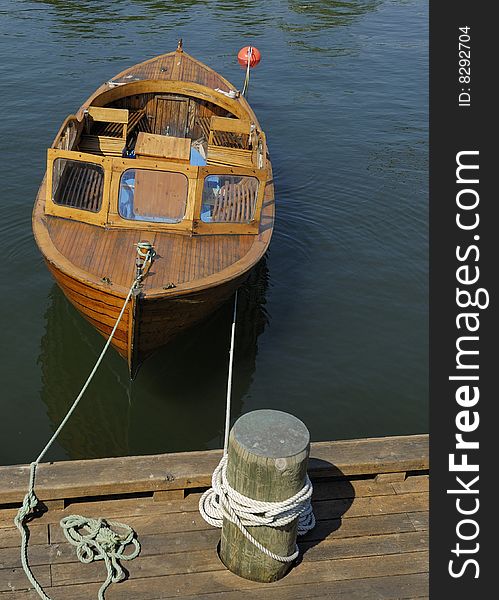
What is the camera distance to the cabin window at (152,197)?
8.85m

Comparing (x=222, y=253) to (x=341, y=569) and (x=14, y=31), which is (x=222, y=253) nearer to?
(x=341, y=569)

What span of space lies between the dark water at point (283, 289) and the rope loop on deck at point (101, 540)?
325cm

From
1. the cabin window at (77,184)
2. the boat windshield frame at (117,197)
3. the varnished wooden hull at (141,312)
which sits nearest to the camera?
the varnished wooden hull at (141,312)

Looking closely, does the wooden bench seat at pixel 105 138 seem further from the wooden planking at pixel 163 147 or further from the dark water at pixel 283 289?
the dark water at pixel 283 289

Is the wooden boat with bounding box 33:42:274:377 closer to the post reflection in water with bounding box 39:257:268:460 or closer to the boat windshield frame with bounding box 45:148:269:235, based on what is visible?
the boat windshield frame with bounding box 45:148:269:235

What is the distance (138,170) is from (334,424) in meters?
4.29

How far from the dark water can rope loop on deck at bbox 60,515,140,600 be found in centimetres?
325

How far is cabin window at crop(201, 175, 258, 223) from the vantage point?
9.10m

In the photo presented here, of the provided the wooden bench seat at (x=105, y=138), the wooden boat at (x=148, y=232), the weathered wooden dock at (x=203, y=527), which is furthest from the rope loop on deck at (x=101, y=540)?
the wooden bench seat at (x=105, y=138)

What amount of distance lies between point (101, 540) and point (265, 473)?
1.55 metres

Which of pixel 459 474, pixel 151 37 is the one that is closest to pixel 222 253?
pixel 459 474

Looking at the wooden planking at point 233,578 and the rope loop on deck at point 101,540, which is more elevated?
the rope loop on deck at point 101,540

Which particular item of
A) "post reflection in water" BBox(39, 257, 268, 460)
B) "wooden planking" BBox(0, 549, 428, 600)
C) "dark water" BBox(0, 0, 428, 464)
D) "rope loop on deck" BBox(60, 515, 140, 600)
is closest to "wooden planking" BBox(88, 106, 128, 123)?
"dark water" BBox(0, 0, 428, 464)

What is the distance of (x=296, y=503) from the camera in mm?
4375
